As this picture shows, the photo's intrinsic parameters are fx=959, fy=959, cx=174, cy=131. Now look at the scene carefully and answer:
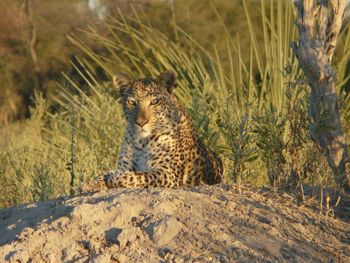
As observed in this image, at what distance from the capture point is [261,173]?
856 centimetres

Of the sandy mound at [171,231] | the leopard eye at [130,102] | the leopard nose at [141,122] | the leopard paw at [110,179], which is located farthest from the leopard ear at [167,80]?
the sandy mound at [171,231]

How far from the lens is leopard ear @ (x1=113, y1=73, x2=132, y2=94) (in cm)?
818

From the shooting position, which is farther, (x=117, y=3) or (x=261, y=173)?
(x=117, y=3)

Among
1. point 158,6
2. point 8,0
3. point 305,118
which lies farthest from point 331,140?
point 8,0

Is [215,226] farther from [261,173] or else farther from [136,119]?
[261,173]

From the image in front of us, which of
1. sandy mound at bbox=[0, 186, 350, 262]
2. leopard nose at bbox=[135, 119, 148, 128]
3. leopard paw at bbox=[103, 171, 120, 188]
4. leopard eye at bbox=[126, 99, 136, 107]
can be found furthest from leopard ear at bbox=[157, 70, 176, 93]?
sandy mound at bbox=[0, 186, 350, 262]

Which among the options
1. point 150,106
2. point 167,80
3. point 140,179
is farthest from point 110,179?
point 167,80

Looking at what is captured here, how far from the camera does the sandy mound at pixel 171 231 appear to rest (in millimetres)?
5430

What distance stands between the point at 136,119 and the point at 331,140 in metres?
1.74

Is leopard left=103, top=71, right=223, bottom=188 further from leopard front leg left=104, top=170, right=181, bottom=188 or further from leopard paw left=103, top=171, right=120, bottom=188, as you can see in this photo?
leopard paw left=103, top=171, right=120, bottom=188

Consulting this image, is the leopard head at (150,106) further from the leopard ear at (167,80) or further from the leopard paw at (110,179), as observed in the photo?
the leopard paw at (110,179)

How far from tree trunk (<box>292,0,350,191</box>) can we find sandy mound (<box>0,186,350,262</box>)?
789 mm

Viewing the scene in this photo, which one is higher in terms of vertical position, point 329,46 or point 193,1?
point 193,1

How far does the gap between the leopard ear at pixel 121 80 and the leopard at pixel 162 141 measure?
0.43 ft
